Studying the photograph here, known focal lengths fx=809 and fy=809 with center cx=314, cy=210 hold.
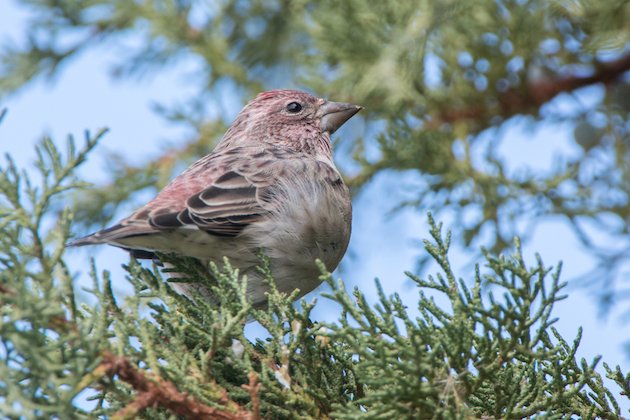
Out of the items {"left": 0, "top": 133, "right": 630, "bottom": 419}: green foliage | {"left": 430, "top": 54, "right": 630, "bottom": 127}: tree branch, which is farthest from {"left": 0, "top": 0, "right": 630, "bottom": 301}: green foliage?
{"left": 0, "top": 133, "right": 630, "bottom": 419}: green foliage

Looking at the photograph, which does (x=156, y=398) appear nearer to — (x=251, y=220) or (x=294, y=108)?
(x=251, y=220)

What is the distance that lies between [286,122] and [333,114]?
0.39 m

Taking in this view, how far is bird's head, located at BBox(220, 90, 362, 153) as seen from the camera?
534 cm

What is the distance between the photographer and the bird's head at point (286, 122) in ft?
17.5

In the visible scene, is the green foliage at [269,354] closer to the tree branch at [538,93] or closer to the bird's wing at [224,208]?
the bird's wing at [224,208]

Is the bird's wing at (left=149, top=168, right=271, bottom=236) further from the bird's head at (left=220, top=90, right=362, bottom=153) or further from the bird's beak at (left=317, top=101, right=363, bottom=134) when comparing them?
the bird's head at (left=220, top=90, right=362, bottom=153)

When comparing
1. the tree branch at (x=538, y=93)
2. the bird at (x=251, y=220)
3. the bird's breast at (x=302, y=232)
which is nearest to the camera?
the bird at (x=251, y=220)

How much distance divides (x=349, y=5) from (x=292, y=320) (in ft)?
8.62

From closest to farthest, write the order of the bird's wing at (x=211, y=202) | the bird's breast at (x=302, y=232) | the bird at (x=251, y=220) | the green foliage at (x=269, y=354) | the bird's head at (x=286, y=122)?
1. the green foliage at (x=269, y=354)
2. the bird's wing at (x=211, y=202)
3. the bird at (x=251, y=220)
4. the bird's breast at (x=302, y=232)
5. the bird's head at (x=286, y=122)

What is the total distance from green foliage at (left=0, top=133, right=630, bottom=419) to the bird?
55 cm

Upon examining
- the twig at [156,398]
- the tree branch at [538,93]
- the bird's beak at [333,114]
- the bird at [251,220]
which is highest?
the tree branch at [538,93]

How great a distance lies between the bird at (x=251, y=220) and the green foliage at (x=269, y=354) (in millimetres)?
546

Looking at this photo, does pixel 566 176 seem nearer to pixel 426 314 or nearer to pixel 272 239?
pixel 272 239

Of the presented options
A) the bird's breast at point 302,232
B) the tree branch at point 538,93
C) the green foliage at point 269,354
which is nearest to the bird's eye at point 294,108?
the tree branch at point 538,93
